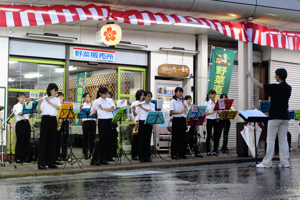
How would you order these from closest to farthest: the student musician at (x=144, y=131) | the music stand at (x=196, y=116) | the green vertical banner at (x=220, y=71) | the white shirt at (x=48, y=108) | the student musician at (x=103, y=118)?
the white shirt at (x=48, y=108) → the student musician at (x=103, y=118) → the student musician at (x=144, y=131) → the music stand at (x=196, y=116) → the green vertical banner at (x=220, y=71)

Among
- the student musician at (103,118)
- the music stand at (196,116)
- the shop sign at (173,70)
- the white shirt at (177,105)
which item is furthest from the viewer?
the shop sign at (173,70)

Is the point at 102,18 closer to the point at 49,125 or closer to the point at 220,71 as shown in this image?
the point at 49,125

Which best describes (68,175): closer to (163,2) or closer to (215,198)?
(215,198)

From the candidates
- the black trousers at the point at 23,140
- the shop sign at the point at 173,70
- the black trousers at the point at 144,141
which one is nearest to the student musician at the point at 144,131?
the black trousers at the point at 144,141

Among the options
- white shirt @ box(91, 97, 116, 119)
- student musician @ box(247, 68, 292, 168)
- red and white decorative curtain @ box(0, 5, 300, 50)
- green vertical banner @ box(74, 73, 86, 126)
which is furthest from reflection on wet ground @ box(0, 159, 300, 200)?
green vertical banner @ box(74, 73, 86, 126)

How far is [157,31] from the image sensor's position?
16.6 metres

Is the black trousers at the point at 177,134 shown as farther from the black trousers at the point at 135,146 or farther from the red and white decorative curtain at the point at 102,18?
the red and white decorative curtain at the point at 102,18

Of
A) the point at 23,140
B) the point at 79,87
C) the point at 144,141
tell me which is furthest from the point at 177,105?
the point at 23,140

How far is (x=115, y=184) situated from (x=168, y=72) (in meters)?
9.14

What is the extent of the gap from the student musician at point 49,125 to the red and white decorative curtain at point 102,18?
2.77m

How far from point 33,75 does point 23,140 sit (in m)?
2.77

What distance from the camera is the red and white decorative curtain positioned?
11891 millimetres

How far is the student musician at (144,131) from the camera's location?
12.2 m

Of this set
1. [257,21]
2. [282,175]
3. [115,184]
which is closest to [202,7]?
[257,21]
